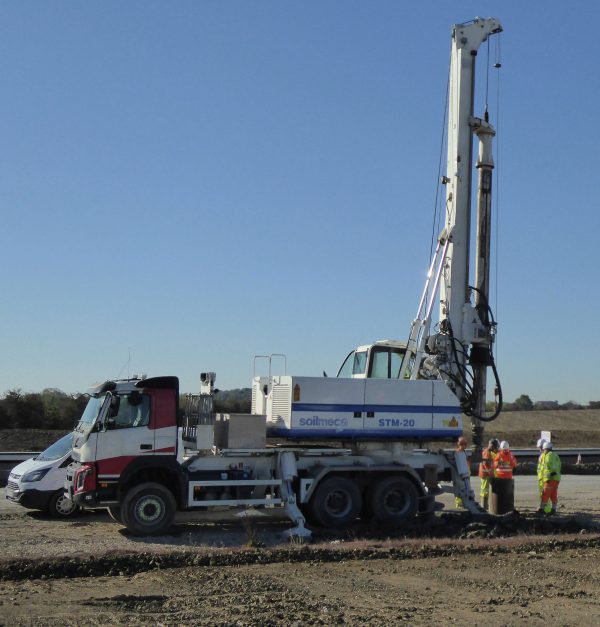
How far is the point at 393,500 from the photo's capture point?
16.6m

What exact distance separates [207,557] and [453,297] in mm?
8747

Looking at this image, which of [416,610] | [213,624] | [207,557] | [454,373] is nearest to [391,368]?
[454,373]

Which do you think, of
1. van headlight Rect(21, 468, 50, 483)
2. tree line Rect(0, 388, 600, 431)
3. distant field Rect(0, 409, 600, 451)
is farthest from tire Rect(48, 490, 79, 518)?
tree line Rect(0, 388, 600, 431)

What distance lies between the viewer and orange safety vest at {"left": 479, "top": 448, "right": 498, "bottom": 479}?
59.5 feet

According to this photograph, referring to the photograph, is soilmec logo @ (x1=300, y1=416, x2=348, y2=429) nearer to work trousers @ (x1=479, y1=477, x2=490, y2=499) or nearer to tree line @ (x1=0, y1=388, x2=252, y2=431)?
work trousers @ (x1=479, y1=477, x2=490, y2=499)

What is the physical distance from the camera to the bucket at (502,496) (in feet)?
57.9

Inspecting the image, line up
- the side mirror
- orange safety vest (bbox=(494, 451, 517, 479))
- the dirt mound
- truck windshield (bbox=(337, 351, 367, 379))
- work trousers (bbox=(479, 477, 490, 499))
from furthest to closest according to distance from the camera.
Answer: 1. work trousers (bbox=(479, 477, 490, 499))
2. truck windshield (bbox=(337, 351, 367, 379))
3. orange safety vest (bbox=(494, 451, 517, 479))
4. the side mirror
5. the dirt mound

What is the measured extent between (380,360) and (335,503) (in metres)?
3.20

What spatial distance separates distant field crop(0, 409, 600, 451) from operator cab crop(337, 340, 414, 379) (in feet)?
46.2

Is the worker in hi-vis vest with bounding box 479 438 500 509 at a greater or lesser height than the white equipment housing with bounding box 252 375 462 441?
lesser

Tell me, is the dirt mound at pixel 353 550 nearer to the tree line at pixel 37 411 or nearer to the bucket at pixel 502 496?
the bucket at pixel 502 496

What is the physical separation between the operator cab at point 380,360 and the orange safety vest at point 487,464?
234 cm

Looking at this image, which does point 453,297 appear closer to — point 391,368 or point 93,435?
point 391,368

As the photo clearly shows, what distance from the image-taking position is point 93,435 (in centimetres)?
1472
